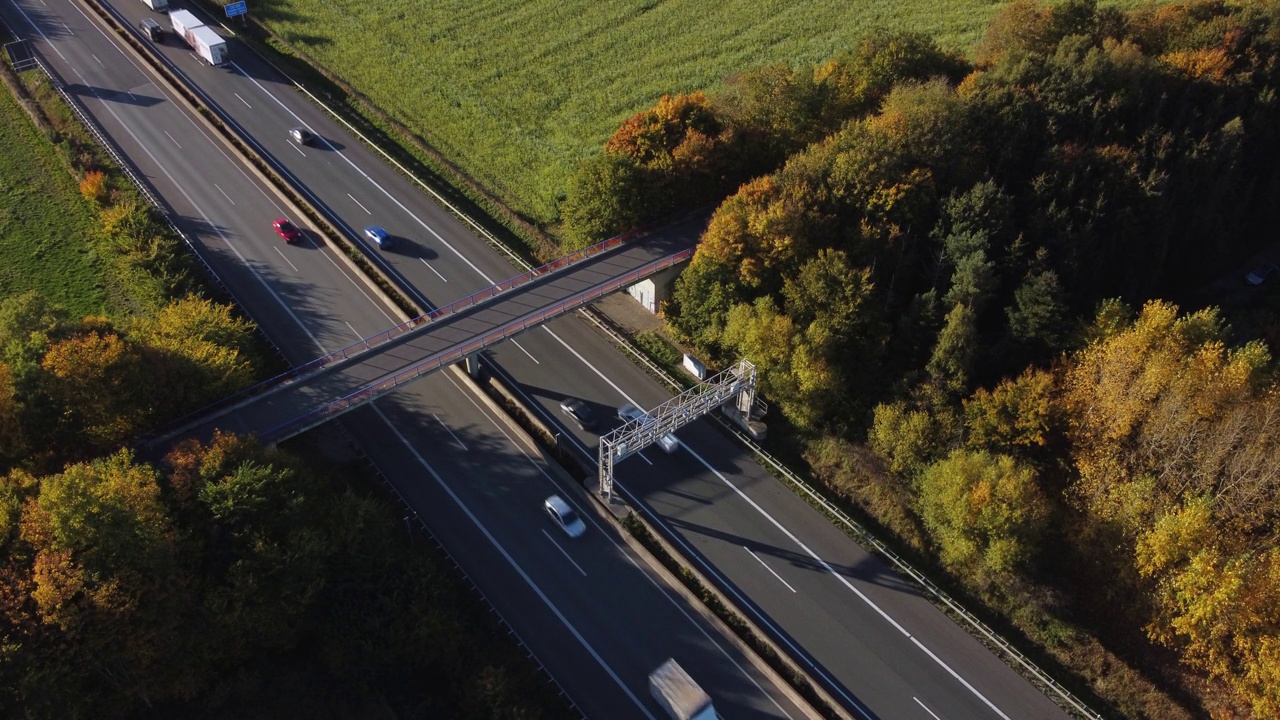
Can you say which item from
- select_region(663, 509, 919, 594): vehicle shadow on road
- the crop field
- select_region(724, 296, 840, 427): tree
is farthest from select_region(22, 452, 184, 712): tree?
→ the crop field

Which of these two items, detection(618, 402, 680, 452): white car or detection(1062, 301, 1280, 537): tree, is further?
detection(618, 402, 680, 452): white car

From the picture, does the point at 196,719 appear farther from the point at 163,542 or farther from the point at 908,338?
the point at 908,338

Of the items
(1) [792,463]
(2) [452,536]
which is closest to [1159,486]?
(1) [792,463]

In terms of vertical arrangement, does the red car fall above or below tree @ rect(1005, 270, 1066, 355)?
below

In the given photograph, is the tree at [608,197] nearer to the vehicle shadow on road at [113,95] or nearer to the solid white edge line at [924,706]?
the solid white edge line at [924,706]

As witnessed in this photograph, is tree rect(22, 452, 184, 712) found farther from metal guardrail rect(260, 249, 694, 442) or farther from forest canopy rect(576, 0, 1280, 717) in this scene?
forest canopy rect(576, 0, 1280, 717)

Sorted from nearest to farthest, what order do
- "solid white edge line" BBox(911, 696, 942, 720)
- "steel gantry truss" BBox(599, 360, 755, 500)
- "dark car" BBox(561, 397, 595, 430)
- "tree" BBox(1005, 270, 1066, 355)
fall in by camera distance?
1. "solid white edge line" BBox(911, 696, 942, 720)
2. "steel gantry truss" BBox(599, 360, 755, 500)
3. "tree" BBox(1005, 270, 1066, 355)
4. "dark car" BBox(561, 397, 595, 430)

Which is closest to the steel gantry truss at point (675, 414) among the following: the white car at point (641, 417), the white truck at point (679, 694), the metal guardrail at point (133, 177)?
the white car at point (641, 417)

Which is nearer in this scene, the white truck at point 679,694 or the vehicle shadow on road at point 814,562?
the white truck at point 679,694

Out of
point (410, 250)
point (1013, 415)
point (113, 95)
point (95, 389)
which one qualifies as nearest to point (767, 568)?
point (1013, 415)
